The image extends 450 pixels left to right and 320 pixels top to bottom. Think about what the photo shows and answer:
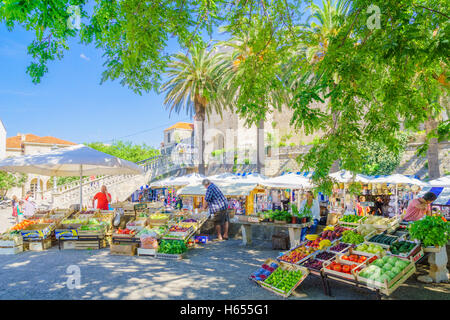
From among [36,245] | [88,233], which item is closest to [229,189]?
[88,233]

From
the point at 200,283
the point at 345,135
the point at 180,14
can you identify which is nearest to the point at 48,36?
the point at 180,14

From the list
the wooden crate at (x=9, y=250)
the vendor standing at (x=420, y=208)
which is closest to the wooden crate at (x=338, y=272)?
the vendor standing at (x=420, y=208)

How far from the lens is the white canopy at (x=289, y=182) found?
13.0 m

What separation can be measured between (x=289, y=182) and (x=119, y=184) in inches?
514

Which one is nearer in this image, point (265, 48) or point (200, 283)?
point (200, 283)

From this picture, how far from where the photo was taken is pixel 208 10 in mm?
6141

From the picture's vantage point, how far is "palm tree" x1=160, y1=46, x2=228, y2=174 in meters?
18.4

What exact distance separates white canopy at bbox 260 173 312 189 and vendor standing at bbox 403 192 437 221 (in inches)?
236

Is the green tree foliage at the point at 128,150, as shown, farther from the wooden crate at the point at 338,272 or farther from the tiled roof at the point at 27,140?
the wooden crate at the point at 338,272

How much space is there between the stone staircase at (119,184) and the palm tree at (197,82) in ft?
18.9

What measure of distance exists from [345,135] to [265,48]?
2.68 metres

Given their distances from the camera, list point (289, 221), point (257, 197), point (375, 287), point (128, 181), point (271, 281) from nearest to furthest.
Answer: point (375, 287) < point (271, 281) < point (289, 221) < point (257, 197) < point (128, 181)

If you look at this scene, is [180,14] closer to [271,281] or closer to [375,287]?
[271,281]

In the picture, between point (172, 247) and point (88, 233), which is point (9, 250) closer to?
point (88, 233)
